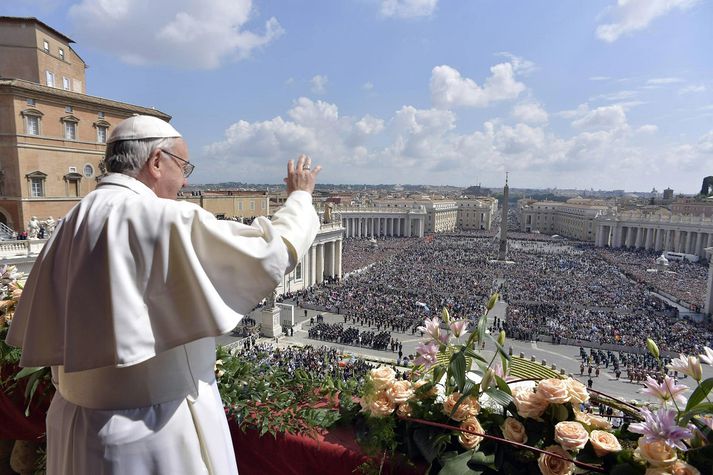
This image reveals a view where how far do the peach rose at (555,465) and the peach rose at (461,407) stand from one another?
39cm

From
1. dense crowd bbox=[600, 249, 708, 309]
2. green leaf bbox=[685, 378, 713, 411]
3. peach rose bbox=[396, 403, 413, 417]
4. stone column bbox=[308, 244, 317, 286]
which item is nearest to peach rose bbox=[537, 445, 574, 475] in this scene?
green leaf bbox=[685, 378, 713, 411]

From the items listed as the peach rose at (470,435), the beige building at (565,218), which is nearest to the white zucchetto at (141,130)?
the peach rose at (470,435)

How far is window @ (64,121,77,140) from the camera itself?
2009 cm

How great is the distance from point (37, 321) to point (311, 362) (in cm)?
1596

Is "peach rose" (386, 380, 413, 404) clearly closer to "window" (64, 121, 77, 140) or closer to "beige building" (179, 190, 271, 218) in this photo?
"window" (64, 121, 77, 140)

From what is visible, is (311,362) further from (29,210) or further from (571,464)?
(571,464)

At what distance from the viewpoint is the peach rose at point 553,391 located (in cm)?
210

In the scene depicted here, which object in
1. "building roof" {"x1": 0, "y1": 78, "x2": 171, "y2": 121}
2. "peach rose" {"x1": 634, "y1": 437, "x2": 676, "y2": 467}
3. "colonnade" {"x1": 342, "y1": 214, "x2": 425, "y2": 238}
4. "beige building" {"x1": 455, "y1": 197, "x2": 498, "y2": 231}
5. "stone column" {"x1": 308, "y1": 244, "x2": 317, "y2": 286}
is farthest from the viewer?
"beige building" {"x1": 455, "y1": 197, "x2": 498, "y2": 231}

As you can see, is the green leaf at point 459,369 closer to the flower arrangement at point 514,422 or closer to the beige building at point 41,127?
the flower arrangement at point 514,422

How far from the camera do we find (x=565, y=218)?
111m

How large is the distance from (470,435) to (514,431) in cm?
22

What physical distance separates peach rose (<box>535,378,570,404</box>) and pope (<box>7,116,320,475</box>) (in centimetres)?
139

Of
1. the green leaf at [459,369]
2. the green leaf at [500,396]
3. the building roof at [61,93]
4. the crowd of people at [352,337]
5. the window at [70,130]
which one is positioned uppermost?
the building roof at [61,93]

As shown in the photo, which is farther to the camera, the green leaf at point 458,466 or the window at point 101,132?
the window at point 101,132
